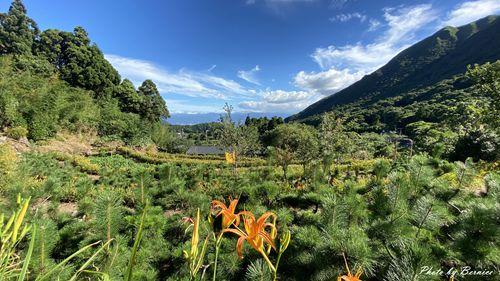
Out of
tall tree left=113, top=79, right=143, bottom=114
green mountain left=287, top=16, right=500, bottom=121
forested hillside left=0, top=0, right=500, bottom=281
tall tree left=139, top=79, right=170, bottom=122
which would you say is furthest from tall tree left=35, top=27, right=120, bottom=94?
green mountain left=287, top=16, right=500, bottom=121

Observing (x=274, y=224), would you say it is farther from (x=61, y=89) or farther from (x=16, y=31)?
(x=16, y=31)

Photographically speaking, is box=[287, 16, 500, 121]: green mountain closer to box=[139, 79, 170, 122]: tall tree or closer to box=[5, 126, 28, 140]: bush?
box=[139, 79, 170, 122]: tall tree

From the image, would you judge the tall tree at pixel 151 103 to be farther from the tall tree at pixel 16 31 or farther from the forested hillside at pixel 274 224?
the forested hillside at pixel 274 224

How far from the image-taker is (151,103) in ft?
131

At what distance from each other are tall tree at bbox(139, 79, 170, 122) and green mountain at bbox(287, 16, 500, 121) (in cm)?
6687

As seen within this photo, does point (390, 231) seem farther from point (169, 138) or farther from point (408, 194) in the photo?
point (169, 138)

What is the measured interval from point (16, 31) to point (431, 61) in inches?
4983

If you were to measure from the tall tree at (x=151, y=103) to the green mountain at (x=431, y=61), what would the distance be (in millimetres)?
66871

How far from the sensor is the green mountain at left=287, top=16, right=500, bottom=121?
80688 mm

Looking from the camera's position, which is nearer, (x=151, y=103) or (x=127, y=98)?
(x=127, y=98)

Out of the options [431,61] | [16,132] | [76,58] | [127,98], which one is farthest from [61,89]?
[431,61]

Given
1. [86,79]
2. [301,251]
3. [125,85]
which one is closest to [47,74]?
Answer: [86,79]

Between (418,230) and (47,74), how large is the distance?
115ft

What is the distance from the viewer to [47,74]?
1036 inches
